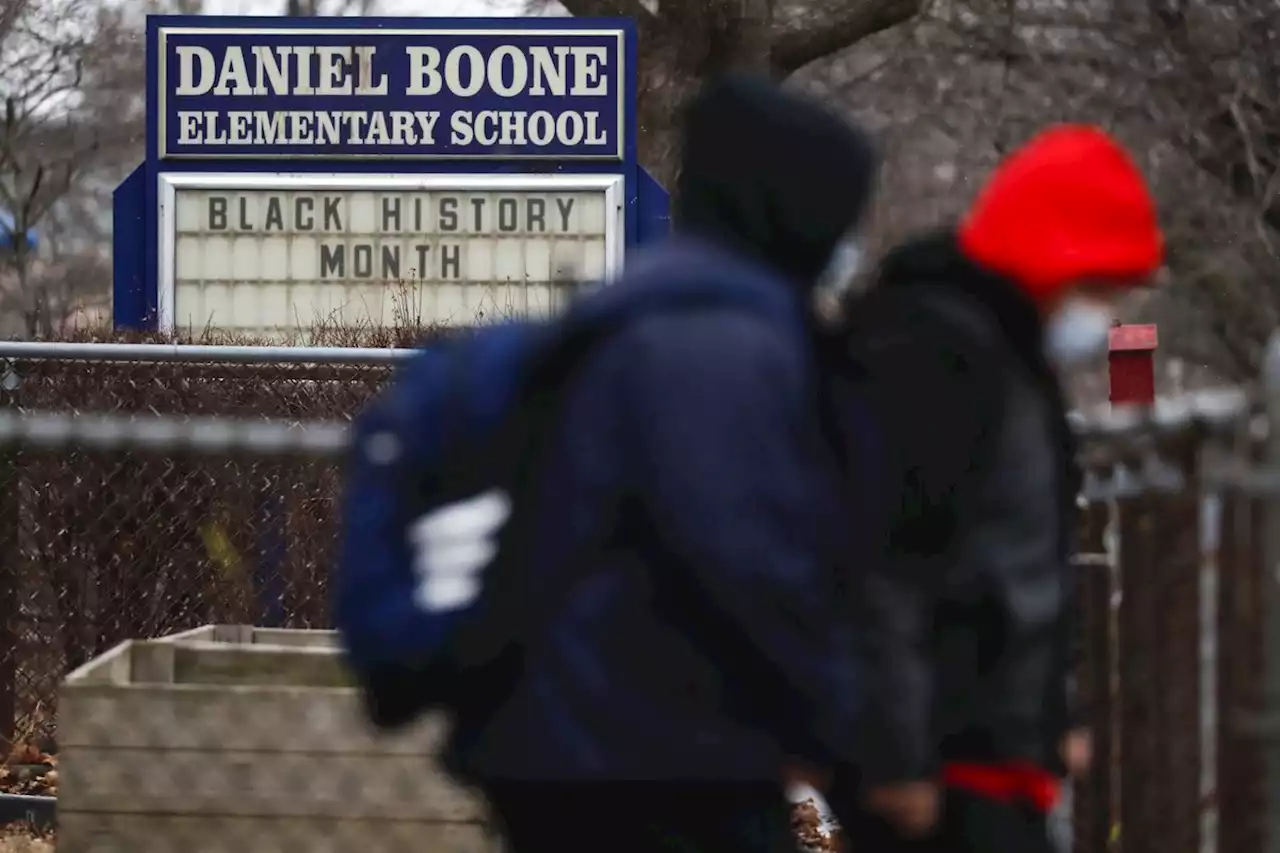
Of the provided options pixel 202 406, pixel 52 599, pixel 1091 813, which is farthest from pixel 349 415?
pixel 1091 813

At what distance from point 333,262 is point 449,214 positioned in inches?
27.6

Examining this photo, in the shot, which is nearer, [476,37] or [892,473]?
[892,473]

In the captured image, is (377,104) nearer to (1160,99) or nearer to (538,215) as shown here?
(538,215)

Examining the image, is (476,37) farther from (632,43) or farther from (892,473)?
(892,473)

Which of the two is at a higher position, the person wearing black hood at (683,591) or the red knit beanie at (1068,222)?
the red knit beanie at (1068,222)

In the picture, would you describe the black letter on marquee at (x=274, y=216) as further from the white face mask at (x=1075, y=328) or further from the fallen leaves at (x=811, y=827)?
the white face mask at (x=1075, y=328)

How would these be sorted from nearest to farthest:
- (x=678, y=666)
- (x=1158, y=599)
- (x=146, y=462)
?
(x=678, y=666) → (x=1158, y=599) → (x=146, y=462)

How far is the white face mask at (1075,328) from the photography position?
2508 millimetres

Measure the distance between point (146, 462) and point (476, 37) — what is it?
556 cm

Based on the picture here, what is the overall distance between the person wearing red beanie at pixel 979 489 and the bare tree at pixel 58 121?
1371 cm

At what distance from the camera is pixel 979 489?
2402 millimetres

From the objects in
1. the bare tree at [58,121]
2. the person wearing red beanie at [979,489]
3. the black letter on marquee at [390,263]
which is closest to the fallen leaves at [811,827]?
the person wearing red beanie at [979,489]

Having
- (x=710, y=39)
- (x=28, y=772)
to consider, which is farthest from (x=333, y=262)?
(x=710, y=39)

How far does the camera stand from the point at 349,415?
6.64 m
